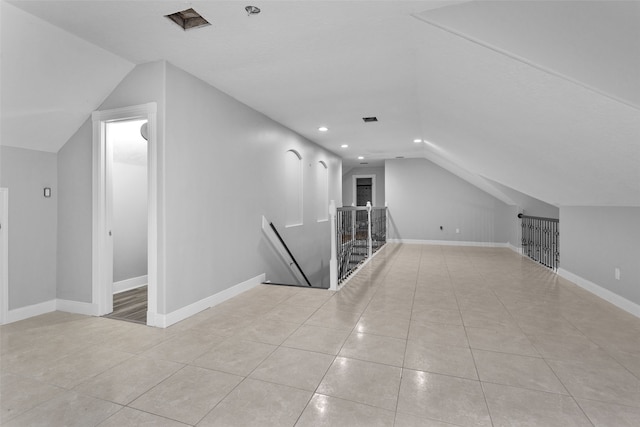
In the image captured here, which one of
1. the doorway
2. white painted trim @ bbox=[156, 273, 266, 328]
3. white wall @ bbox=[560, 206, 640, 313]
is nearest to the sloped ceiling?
the doorway

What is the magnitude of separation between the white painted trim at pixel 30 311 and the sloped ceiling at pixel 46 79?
1714 millimetres

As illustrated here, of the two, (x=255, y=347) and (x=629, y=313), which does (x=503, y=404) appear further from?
(x=629, y=313)

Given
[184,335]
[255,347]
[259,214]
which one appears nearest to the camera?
[255,347]

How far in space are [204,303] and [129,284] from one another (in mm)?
1797

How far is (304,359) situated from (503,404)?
132 cm

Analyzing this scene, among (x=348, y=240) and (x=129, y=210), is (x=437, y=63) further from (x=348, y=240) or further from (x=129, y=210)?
(x=129, y=210)

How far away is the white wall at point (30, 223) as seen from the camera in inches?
120

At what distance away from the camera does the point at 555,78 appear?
191cm

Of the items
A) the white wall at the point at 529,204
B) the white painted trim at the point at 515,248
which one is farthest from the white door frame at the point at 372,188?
the white wall at the point at 529,204

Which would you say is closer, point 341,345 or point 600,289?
point 341,345

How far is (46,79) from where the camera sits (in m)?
2.76

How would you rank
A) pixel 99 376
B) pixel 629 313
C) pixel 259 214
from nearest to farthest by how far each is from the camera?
pixel 99 376
pixel 629 313
pixel 259 214

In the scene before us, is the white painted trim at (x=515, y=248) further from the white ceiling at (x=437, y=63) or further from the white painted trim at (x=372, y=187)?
the white painted trim at (x=372, y=187)

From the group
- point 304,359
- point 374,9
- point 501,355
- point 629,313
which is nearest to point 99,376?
point 304,359
